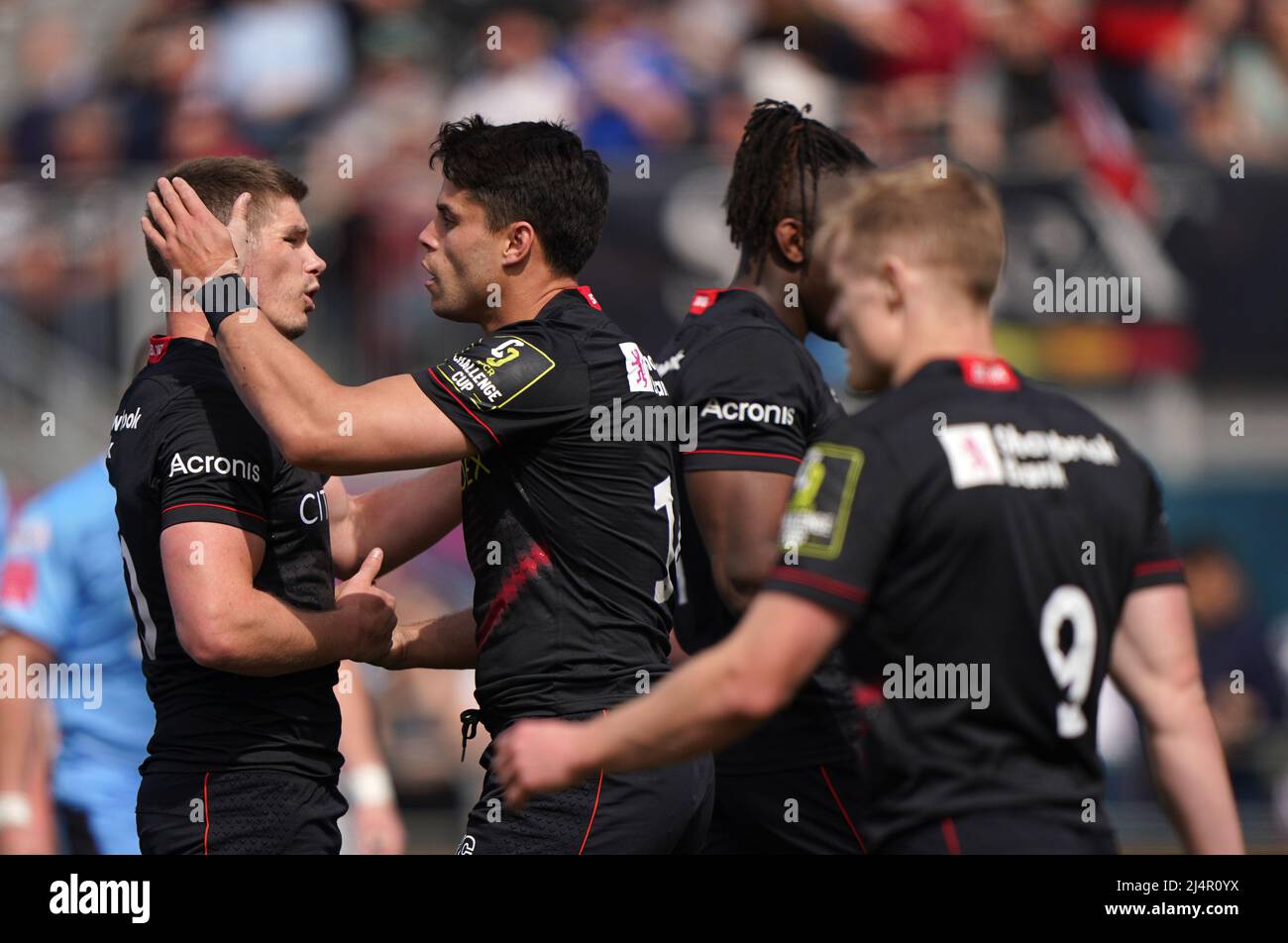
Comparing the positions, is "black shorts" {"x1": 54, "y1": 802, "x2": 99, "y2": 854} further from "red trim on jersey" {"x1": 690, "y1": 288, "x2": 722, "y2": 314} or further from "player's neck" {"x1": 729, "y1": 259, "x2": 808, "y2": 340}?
"player's neck" {"x1": 729, "y1": 259, "x2": 808, "y2": 340}

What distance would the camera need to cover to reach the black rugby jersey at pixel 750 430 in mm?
4398

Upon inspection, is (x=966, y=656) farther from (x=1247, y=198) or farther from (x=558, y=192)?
(x=1247, y=198)

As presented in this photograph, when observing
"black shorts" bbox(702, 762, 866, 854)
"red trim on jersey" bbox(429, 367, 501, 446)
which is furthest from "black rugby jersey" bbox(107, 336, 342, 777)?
"black shorts" bbox(702, 762, 866, 854)

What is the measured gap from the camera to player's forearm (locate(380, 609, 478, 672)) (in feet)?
15.8

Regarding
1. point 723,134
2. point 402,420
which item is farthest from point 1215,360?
point 402,420

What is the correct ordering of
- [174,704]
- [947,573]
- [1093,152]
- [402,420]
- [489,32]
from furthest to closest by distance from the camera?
[489,32], [1093,152], [174,704], [402,420], [947,573]

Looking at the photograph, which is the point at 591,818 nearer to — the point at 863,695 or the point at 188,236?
the point at 863,695

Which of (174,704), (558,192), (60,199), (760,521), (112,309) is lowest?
(174,704)

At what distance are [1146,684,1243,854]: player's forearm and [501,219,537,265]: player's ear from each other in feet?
6.71

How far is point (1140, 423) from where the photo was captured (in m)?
10.3

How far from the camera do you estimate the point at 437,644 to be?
15.8 feet

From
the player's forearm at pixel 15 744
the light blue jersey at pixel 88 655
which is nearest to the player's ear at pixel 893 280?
the light blue jersey at pixel 88 655

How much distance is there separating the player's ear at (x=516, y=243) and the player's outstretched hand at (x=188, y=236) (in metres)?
0.70

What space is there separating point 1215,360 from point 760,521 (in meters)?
6.84
